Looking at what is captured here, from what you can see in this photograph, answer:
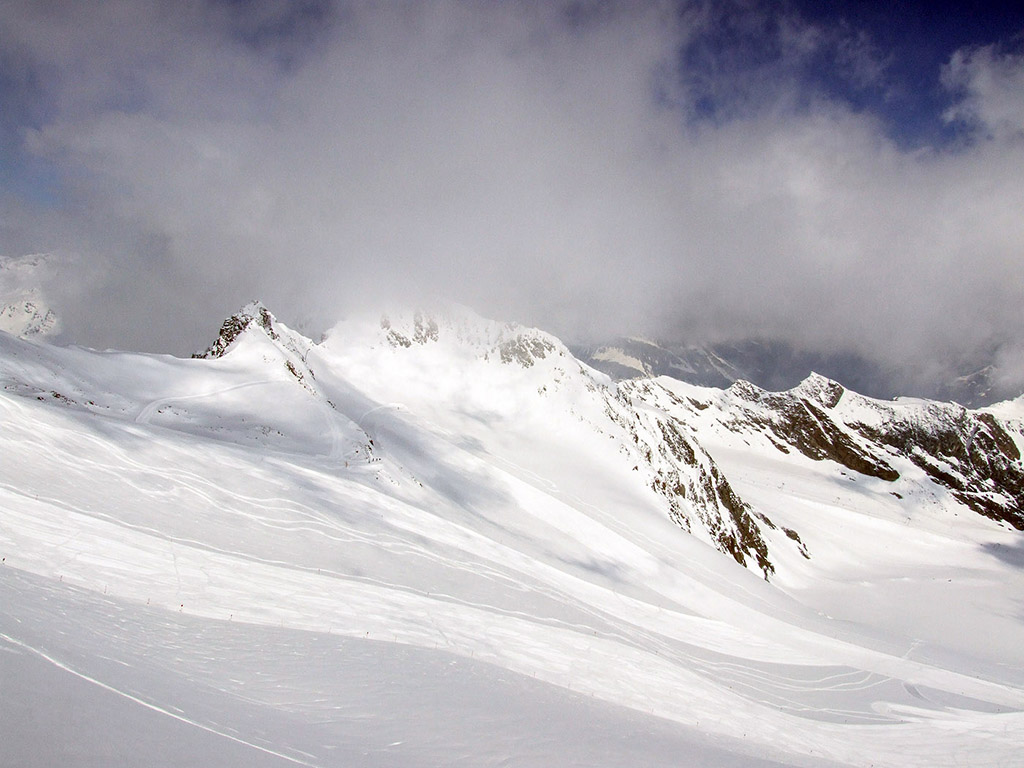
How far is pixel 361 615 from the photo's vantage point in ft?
43.9

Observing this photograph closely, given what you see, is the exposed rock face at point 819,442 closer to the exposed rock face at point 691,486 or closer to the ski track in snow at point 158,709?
the exposed rock face at point 691,486

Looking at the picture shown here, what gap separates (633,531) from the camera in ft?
143

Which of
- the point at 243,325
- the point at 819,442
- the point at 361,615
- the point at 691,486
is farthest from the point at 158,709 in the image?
the point at 819,442

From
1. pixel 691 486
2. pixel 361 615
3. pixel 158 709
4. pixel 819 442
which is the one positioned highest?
pixel 819 442

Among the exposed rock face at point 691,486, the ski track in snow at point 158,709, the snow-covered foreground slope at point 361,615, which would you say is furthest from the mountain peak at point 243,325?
the ski track in snow at point 158,709

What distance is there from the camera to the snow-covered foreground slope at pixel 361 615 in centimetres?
693

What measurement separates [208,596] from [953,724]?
1053 inches

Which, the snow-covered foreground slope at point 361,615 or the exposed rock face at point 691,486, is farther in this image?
the exposed rock face at point 691,486

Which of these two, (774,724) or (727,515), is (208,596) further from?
(727,515)

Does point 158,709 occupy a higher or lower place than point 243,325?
lower

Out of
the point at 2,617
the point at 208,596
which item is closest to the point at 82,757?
the point at 2,617

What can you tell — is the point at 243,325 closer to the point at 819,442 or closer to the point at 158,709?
the point at 158,709

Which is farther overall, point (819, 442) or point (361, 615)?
point (819, 442)

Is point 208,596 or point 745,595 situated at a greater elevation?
point 745,595
